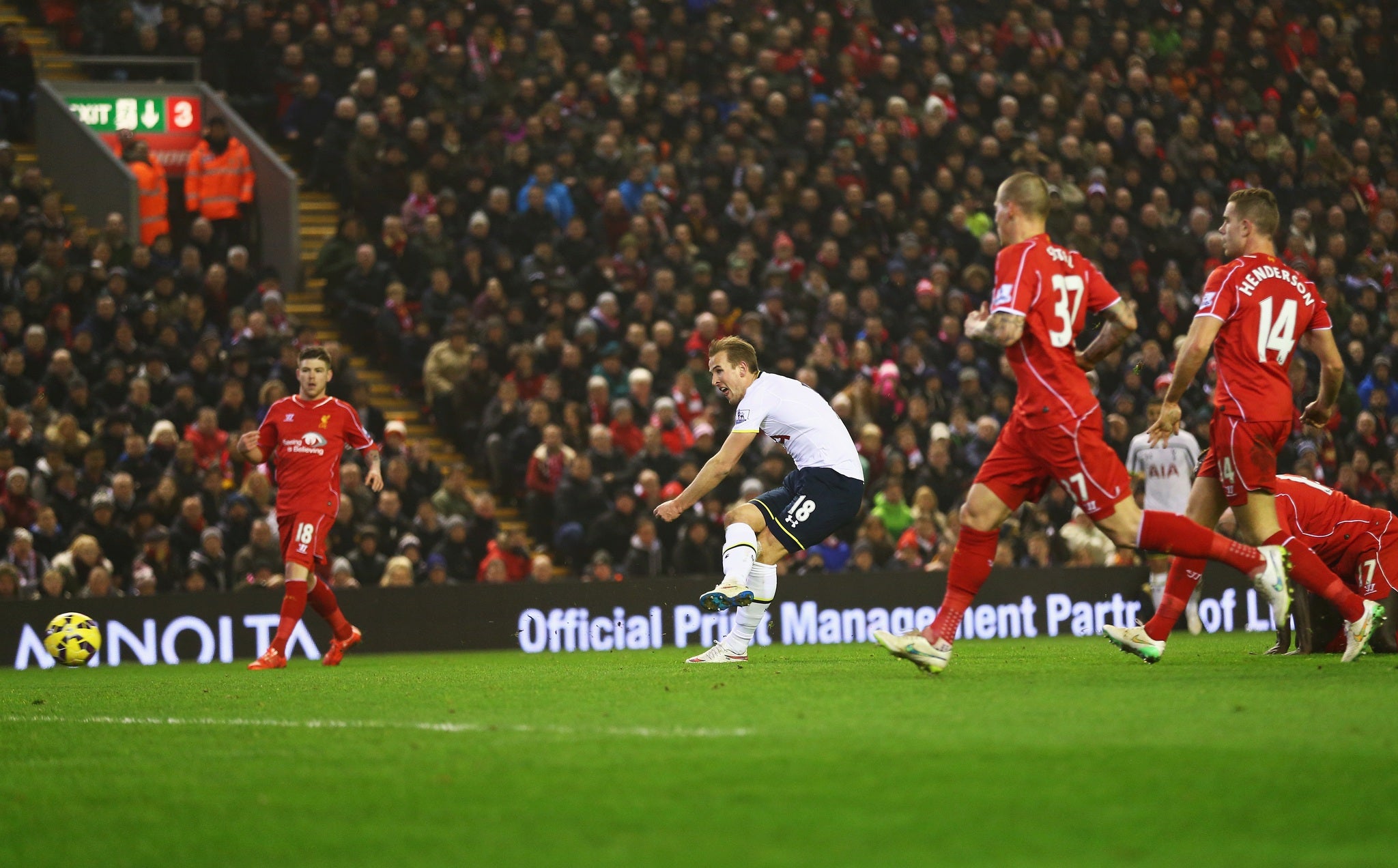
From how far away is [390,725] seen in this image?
7.28m

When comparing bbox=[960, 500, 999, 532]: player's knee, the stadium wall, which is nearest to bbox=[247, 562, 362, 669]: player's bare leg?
the stadium wall

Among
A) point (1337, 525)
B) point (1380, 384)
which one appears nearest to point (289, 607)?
point (1337, 525)

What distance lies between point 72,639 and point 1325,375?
9.95 meters

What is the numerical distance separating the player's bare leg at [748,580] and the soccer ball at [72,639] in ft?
19.0

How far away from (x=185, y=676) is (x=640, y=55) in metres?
12.9

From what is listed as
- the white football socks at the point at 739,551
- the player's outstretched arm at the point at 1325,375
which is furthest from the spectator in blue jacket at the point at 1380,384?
the white football socks at the point at 739,551

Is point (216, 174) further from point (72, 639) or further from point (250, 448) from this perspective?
point (250, 448)

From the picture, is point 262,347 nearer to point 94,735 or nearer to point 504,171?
point 504,171

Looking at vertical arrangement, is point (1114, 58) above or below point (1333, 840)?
above

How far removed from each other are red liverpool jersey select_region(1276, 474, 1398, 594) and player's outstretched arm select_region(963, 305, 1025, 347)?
3.16m

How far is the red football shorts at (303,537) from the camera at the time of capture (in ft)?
40.0

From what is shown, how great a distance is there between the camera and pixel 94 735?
7516mm

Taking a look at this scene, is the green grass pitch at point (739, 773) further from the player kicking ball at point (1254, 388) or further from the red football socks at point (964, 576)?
the player kicking ball at point (1254, 388)

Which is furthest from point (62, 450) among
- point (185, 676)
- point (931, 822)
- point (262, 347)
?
point (931, 822)
